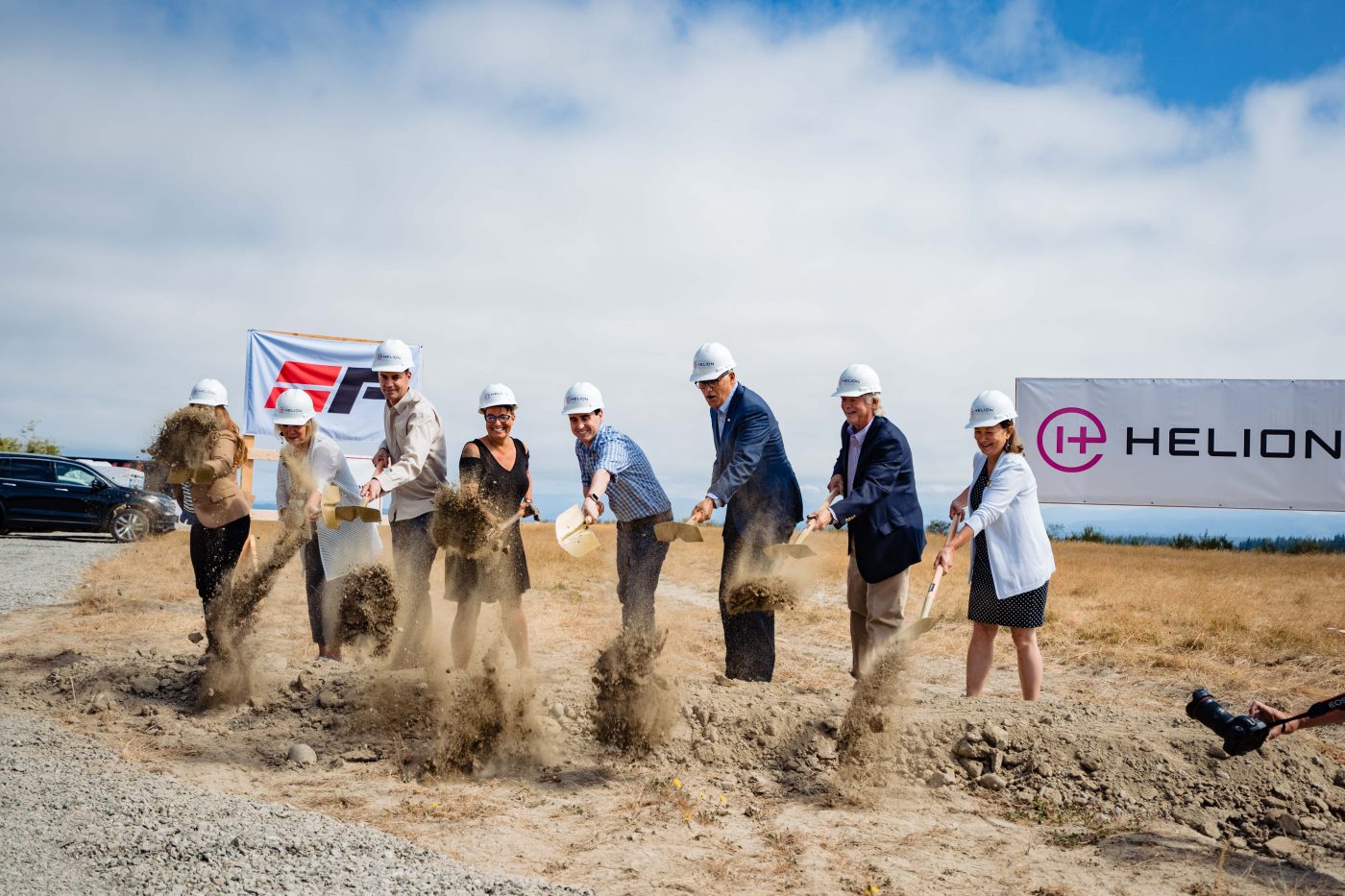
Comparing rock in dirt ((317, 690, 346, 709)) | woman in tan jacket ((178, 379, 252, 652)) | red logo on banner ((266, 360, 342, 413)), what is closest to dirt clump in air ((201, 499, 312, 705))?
woman in tan jacket ((178, 379, 252, 652))

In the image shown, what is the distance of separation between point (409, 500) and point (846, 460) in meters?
2.61

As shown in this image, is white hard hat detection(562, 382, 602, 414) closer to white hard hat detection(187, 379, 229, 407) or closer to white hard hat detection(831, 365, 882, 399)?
white hard hat detection(831, 365, 882, 399)

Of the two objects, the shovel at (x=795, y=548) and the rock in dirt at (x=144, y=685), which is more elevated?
the shovel at (x=795, y=548)

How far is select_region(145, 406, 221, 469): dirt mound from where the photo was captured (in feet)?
20.6

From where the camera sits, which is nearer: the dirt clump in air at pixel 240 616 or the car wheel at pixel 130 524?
the dirt clump in air at pixel 240 616

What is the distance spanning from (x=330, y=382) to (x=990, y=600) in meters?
11.2

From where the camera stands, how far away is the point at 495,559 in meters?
5.88

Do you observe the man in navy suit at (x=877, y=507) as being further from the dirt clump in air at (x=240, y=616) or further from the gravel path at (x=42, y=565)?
the gravel path at (x=42, y=565)

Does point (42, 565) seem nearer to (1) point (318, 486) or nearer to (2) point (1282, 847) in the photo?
(1) point (318, 486)

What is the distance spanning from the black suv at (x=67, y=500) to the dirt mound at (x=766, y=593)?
52.3 ft

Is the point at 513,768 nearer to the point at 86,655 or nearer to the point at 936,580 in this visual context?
the point at 936,580

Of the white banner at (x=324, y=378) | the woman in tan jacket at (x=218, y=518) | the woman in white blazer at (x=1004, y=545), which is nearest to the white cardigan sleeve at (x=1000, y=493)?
the woman in white blazer at (x=1004, y=545)

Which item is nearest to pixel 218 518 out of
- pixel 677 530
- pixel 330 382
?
pixel 677 530

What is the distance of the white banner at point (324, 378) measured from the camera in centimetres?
1413
